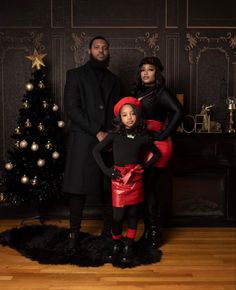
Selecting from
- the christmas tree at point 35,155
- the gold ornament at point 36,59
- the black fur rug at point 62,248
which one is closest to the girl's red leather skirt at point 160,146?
the black fur rug at point 62,248

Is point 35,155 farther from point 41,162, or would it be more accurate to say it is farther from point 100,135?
point 100,135

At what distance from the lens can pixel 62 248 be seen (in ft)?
11.2

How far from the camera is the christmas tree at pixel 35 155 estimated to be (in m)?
4.03

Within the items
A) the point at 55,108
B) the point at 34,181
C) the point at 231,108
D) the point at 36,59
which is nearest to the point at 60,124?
the point at 55,108

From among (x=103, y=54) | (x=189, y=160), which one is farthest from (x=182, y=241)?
(x=103, y=54)

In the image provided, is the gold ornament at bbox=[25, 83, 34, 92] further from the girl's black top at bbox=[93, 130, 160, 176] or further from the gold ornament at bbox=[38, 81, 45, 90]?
the girl's black top at bbox=[93, 130, 160, 176]

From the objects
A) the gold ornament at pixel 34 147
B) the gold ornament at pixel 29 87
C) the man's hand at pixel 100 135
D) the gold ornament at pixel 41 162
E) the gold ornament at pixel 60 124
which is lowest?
the gold ornament at pixel 41 162

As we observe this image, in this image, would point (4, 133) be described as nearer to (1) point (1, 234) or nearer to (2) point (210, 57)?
(1) point (1, 234)

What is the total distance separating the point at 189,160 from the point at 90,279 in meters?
1.74

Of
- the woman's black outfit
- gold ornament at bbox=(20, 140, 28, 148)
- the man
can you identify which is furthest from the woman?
gold ornament at bbox=(20, 140, 28, 148)

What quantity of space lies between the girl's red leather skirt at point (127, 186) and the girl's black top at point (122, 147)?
51mm

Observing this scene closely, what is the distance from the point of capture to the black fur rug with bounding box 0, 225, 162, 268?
3.19 meters

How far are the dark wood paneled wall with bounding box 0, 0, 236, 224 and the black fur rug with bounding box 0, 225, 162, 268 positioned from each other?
1325 mm

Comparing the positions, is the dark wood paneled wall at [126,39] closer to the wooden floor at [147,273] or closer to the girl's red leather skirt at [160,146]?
the girl's red leather skirt at [160,146]
